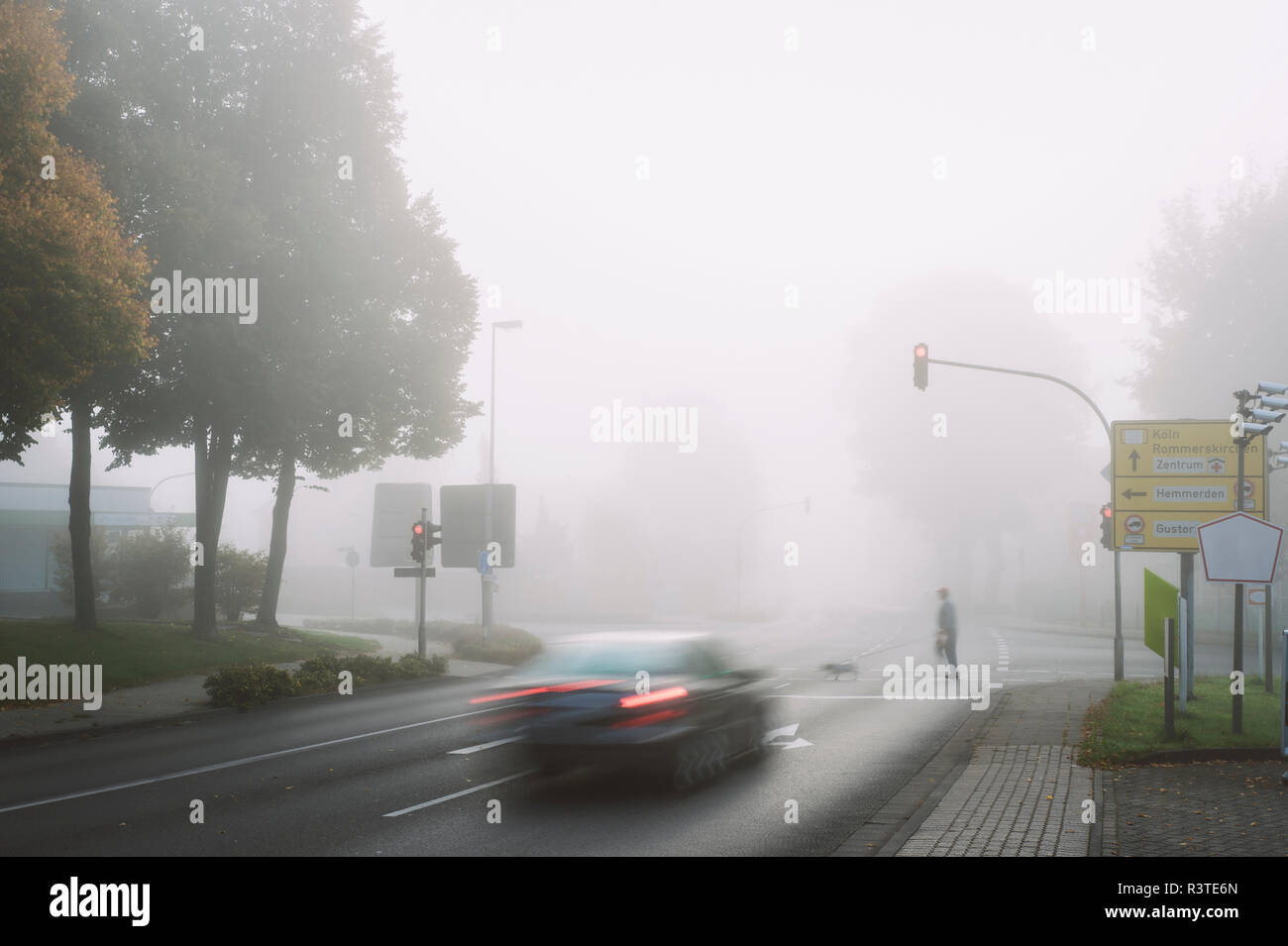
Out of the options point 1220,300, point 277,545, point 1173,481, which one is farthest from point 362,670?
point 1220,300

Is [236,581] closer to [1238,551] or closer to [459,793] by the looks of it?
[459,793]

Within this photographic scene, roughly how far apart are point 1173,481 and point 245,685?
54.8ft

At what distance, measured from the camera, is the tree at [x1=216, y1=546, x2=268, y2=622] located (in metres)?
35.8

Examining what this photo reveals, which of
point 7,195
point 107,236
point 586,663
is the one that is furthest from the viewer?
point 107,236

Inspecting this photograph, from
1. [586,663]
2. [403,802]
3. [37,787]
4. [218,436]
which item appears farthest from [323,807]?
[218,436]

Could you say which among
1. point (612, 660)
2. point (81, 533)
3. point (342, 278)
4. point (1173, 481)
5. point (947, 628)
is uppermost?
point (342, 278)

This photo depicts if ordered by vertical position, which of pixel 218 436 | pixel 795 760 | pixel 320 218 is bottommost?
pixel 795 760

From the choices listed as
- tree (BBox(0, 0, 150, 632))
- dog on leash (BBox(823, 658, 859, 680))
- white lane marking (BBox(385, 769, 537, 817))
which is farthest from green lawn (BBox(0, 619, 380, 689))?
dog on leash (BBox(823, 658, 859, 680))

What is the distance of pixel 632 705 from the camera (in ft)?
35.0

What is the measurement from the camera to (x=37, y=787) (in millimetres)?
A: 11492

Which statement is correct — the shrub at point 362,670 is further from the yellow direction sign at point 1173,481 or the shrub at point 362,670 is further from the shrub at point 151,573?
the shrub at point 151,573
